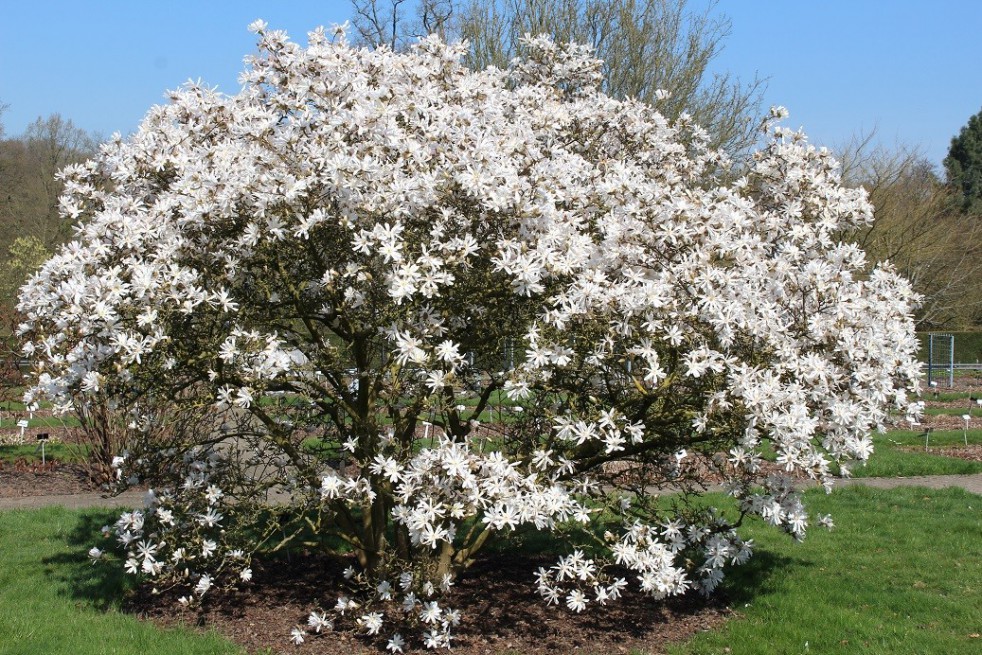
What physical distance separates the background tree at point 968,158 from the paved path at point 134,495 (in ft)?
164

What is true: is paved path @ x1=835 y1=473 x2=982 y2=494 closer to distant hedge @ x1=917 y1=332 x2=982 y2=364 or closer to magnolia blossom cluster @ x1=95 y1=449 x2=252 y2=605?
magnolia blossom cluster @ x1=95 y1=449 x2=252 y2=605

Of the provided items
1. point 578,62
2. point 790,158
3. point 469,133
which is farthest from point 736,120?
point 469,133

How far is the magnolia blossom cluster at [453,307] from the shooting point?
5016 mm

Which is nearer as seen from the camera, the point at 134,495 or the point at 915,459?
the point at 134,495

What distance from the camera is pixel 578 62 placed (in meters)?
8.08

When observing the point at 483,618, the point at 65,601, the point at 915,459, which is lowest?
the point at 65,601

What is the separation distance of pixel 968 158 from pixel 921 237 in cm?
3615

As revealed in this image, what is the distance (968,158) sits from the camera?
Result: 188 ft

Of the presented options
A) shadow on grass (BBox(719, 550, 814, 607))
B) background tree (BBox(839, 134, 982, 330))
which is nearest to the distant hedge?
background tree (BBox(839, 134, 982, 330))

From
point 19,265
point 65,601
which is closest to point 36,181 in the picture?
point 19,265

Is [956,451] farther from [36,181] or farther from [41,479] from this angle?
[36,181]

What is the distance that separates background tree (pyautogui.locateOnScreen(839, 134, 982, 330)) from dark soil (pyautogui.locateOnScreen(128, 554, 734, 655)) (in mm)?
19169

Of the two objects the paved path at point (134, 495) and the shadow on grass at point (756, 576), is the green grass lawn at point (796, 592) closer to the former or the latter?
the shadow on grass at point (756, 576)

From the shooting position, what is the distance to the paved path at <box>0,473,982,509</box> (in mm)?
10461
